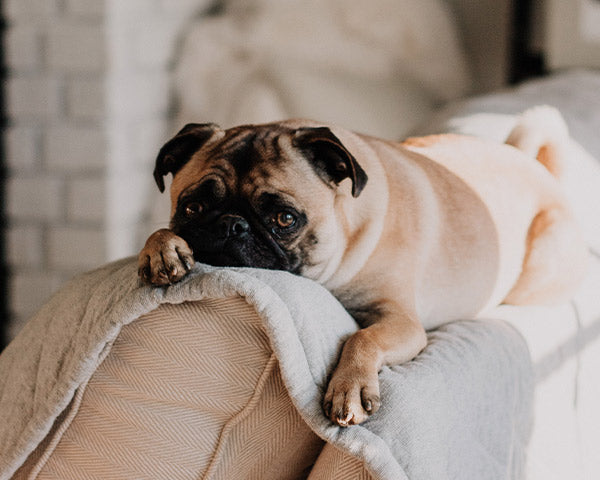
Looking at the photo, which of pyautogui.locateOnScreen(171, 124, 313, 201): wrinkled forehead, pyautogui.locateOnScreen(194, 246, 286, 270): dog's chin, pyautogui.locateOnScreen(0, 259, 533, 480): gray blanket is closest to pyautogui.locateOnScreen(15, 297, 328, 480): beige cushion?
pyautogui.locateOnScreen(0, 259, 533, 480): gray blanket

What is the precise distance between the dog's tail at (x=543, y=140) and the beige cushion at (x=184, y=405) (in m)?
1.19

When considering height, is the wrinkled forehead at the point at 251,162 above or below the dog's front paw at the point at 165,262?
above

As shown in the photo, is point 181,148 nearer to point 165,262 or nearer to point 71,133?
point 165,262

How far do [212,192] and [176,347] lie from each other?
33 centimetres

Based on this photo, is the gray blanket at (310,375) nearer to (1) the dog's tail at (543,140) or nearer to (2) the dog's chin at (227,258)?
(2) the dog's chin at (227,258)

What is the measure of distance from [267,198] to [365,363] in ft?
1.14

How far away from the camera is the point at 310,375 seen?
1001 millimetres

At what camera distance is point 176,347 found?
3.32 ft

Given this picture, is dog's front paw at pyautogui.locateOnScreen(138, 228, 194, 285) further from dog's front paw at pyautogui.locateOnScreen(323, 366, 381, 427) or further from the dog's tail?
the dog's tail

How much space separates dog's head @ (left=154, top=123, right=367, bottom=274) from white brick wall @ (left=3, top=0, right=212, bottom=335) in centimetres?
134

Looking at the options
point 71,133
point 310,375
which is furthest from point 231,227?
point 71,133

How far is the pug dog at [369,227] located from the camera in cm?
120

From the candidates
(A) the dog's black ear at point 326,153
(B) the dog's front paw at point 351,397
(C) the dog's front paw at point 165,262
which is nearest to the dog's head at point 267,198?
(A) the dog's black ear at point 326,153

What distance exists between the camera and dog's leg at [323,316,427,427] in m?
0.97
